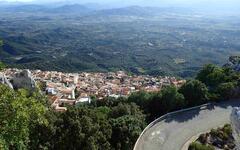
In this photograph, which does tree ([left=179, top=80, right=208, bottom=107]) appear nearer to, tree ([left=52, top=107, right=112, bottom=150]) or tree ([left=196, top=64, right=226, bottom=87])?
tree ([left=196, top=64, right=226, bottom=87])

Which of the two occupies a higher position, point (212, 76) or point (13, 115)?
point (13, 115)

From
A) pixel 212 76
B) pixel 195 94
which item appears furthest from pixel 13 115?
pixel 212 76

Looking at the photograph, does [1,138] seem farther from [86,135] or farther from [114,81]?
[114,81]

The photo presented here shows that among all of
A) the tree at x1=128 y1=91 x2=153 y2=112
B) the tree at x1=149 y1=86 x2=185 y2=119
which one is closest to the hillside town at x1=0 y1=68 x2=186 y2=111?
the tree at x1=128 y1=91 x2=153 y2=112

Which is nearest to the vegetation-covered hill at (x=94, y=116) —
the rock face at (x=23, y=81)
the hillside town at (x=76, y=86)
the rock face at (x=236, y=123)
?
the rock face at (x=236, y=123)

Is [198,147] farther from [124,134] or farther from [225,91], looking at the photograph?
[225,91]

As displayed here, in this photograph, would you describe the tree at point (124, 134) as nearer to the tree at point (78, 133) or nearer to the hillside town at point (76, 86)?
the tree at point (78, 133)
